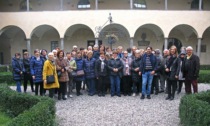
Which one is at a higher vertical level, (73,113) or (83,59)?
(83,59)

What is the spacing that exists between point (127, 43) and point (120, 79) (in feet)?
45.9

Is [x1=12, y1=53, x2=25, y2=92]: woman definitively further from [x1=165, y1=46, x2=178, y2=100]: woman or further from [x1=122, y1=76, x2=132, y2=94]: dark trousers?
[x1=165, y1=46, x2=178, y2=100]: woman

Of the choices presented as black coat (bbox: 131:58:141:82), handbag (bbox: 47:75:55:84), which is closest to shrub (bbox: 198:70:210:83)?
black coat (bbox: 131:58:141:82)

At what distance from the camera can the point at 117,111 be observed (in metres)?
8.16

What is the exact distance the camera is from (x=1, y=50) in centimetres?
2545

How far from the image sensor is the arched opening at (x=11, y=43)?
79.4 ft

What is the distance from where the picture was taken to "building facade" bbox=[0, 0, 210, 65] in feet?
69.9

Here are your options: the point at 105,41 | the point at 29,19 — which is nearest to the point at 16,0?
the point at 29,19

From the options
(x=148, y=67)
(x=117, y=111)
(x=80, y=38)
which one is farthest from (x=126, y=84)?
(x=80, y=38)

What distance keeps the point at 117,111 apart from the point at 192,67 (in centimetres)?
307

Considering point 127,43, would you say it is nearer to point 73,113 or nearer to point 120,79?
point 120,79

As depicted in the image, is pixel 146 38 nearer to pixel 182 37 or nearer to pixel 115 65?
pixel 182 37

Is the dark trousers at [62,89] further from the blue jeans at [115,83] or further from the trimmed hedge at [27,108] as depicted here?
the trimmed hedge at [27,108]

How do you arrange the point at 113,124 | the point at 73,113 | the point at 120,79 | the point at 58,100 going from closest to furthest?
the point at 113,124, the point at 73,113, the point at 58,100, the point at 120,79
